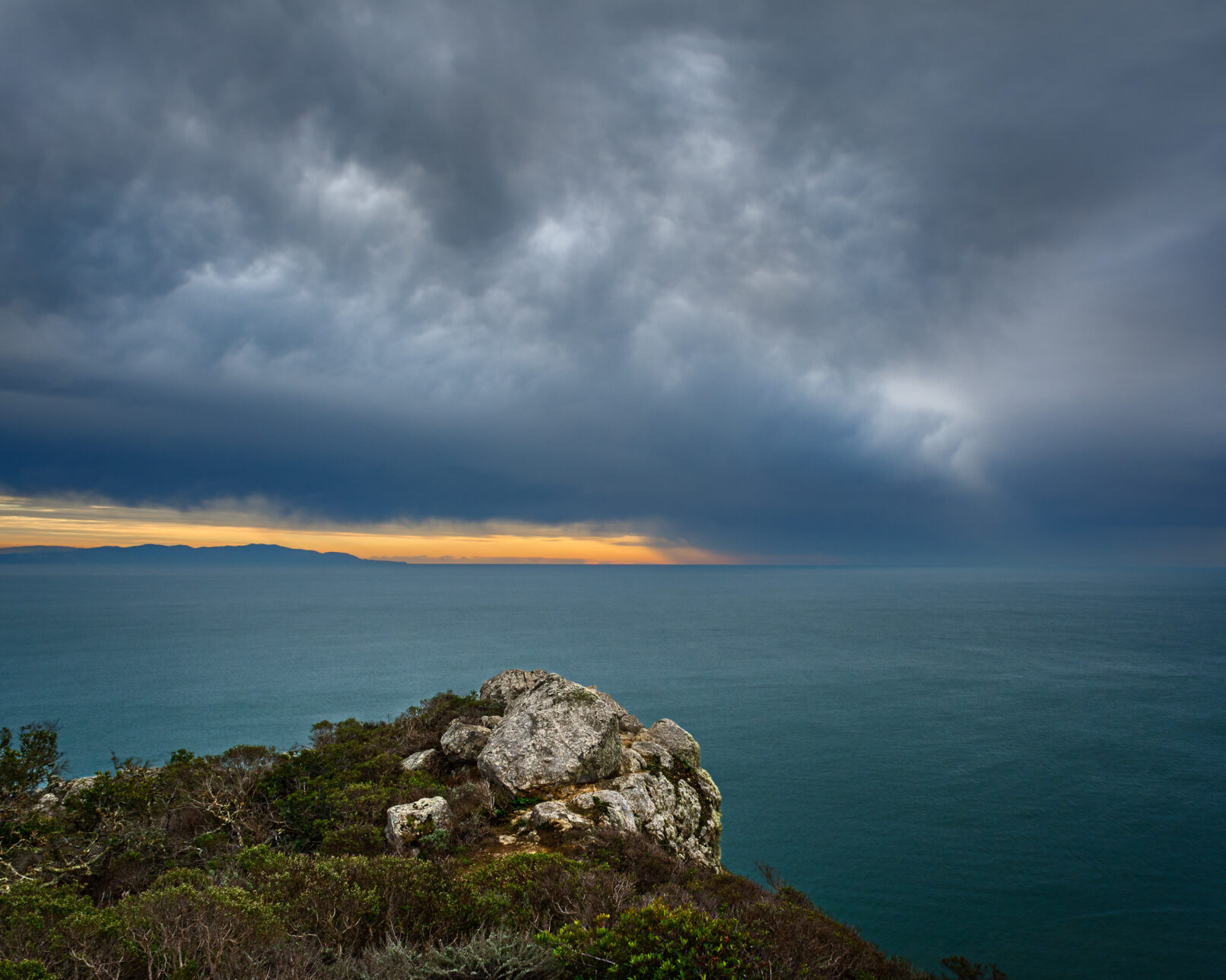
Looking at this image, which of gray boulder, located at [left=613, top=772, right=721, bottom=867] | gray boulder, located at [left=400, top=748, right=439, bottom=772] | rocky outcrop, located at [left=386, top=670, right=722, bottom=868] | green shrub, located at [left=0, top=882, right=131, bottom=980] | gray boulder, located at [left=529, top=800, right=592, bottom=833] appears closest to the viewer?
green shrub, located at [left=0, top=882, right=131, bottom=980]

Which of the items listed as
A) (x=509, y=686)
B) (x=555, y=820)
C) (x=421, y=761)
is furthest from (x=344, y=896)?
(x=509, y=686)

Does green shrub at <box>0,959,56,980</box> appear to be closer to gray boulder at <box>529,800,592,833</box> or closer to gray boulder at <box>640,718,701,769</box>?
gray boulder at <box>529,800,592,833</box>

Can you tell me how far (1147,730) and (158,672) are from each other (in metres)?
117

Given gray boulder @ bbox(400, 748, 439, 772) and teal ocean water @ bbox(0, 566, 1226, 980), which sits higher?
gray boulder @ bbox(400, 748, 439, 772)

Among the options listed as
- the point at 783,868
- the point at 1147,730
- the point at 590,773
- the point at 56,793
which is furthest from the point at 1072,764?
the point at 56,793

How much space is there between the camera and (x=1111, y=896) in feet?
93.6

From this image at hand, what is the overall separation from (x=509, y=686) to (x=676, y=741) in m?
8.40

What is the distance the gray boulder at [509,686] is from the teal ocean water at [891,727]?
16.7m

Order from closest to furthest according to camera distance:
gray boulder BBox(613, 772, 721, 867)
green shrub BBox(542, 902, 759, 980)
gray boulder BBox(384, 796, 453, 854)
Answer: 1. green shrub BBox(542, 902, 759, 980)
2. gray boulder BBox(384, 796, 453, 854)
3. gray boulder BBox(613, 772, 721, 867)

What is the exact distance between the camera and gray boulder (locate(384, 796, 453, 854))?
12.6 metres

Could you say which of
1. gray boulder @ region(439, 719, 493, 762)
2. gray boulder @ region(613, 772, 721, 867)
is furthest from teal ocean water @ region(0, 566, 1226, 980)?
Result: gray boulder @ region(439, 719, 493, 762)

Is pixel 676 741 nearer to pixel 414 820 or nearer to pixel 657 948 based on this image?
pixel 414 820

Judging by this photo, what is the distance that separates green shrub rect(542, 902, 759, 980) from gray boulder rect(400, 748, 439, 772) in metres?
12.3

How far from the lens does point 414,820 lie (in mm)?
13156
